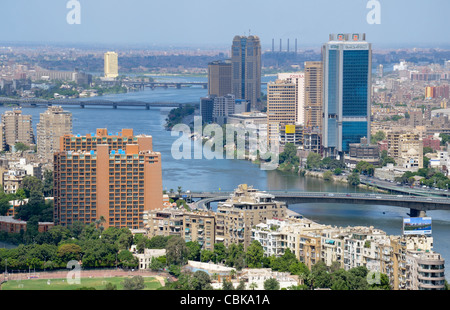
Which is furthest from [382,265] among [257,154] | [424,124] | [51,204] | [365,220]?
[424,124]

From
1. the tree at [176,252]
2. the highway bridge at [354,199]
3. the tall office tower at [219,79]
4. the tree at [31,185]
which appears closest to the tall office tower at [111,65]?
the tall office tower at [219,79]

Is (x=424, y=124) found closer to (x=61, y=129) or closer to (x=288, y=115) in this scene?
(x=288, y=115)

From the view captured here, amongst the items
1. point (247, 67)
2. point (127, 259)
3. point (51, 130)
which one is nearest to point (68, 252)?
point (127, 259)

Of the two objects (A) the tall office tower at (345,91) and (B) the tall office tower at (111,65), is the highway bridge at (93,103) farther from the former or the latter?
(A) the tall office tower at (345,91)

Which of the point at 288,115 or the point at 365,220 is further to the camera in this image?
the point at 288,115

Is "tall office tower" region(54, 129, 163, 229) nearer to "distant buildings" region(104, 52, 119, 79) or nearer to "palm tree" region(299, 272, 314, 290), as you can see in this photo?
"palm tree" region(299, 272, 314, 290)
